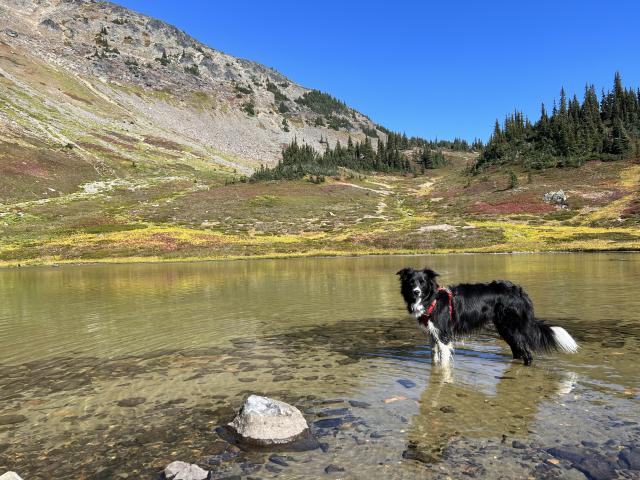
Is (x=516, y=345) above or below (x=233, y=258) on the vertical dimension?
below

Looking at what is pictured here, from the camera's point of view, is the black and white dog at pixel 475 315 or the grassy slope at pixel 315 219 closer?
the black and white dog at pixel 475 315

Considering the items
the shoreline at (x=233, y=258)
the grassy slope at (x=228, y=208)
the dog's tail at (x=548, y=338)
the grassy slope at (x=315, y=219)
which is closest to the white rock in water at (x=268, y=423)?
the dog's tail at (x=548, y=338)

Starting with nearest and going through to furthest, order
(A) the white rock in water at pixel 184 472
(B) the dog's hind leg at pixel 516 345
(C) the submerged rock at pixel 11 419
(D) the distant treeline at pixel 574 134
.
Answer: (A) the white rock in water at pixel 184 472 < (C) the submerged rock at pixel 11 419 < (B) the dog's hind leg at pixel 516 345 < (D) the distant treeline at pixel 574 134

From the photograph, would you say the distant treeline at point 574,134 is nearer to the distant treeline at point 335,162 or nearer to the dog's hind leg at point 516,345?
the distant treeline at point 335,162

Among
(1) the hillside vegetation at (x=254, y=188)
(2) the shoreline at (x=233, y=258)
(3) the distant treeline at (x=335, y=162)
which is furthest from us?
(3) the distant treeline at (x=335, y=162)

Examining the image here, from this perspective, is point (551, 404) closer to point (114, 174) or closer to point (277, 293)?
point (277, 293)

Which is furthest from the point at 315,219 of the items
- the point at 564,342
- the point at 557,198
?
the point at 564,342

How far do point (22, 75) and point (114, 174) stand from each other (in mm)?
87984

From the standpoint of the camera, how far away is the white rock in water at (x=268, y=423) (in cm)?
562

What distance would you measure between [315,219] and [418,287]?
6548 centimetres

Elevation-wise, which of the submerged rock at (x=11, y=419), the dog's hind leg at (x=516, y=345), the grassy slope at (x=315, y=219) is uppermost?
the grassy slope at (x=315, y=219)

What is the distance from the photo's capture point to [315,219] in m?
74.0

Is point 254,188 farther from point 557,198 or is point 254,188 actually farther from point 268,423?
point 268,423

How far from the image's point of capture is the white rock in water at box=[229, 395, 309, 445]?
5.62m
